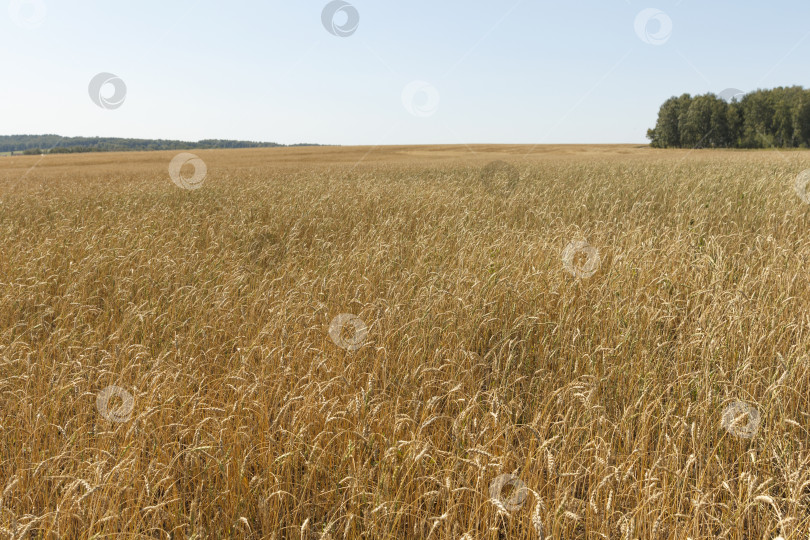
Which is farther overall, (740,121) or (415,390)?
(740,121)

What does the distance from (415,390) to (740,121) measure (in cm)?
8752

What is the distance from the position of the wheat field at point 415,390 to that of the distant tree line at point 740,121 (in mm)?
76571

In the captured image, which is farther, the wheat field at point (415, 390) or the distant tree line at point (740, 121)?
the distant tree line at point (740, 121)

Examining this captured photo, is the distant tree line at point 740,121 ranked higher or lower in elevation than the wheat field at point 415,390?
higher

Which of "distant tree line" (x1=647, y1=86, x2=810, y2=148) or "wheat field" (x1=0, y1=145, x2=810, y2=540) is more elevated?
"distant tree line" (x1=647, y1=86, x2=810, y2=148)

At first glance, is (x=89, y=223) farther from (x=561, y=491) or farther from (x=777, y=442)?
(x=777, y=442)

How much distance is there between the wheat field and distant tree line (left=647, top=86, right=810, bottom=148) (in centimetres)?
7657

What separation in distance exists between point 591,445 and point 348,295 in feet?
8.65

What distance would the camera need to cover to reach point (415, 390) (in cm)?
277

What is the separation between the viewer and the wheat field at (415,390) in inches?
75.9

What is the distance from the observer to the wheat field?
193 centimetres

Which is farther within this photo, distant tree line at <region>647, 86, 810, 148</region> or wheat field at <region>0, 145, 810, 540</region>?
distant tree line at <region>647, 86, 810, 148</region>

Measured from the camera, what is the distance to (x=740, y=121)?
233 ft

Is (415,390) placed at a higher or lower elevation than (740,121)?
lower
